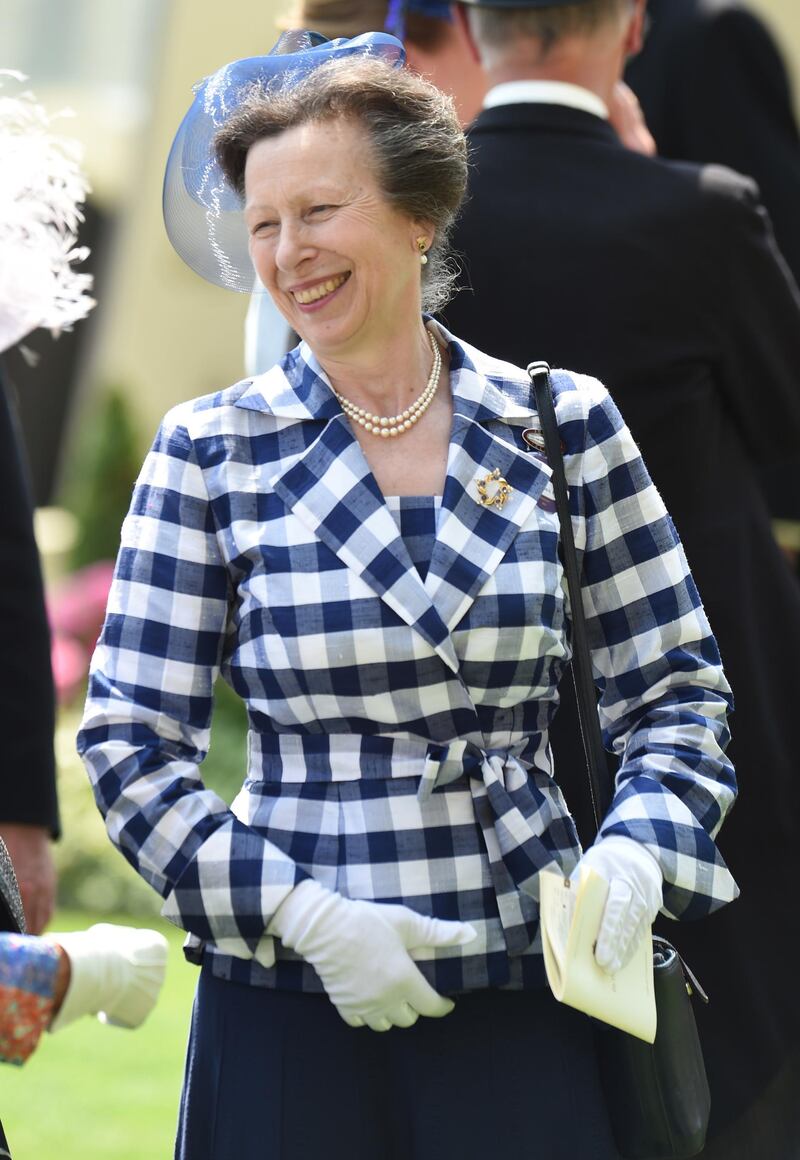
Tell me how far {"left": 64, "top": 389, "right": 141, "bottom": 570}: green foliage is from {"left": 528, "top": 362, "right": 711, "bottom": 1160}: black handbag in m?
6.85

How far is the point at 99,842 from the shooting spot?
275 inches

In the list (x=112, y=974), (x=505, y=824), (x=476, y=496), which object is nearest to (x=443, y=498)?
(x=476, y=496)

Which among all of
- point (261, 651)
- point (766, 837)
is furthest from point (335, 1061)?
point (766, 837)

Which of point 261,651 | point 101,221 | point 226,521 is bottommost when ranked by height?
point 101,221

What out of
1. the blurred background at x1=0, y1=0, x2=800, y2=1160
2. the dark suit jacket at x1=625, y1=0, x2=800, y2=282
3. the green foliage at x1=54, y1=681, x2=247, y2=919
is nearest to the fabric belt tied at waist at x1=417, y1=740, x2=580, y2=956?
the dark suit jacket at x1=625, y1=0, x2=800, y2=282

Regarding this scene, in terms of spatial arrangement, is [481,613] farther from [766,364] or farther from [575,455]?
[766,364]

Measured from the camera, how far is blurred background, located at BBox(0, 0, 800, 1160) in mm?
7270

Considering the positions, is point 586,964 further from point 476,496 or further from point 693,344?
point 693,344

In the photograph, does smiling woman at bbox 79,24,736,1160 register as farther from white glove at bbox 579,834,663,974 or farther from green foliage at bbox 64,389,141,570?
green foliage at bbox 64,389,141,570

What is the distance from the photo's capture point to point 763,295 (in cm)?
285

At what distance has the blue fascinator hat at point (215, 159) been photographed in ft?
7.36

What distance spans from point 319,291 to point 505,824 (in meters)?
0.70

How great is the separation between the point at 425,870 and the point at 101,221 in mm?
10645

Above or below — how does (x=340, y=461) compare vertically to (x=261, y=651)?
above
